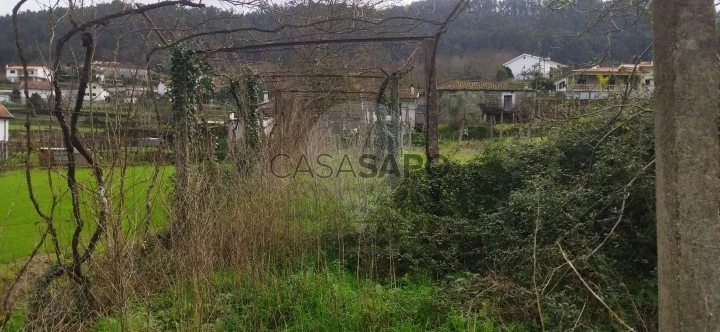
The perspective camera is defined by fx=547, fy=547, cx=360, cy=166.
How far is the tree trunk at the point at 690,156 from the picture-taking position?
1.33 m

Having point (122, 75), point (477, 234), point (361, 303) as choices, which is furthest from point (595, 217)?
point (122, 75)

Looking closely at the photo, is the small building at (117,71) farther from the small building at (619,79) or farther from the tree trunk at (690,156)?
the small building at (619,79)

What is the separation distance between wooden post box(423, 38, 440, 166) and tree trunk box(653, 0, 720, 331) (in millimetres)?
5286

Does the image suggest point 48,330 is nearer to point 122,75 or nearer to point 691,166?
point 122,75

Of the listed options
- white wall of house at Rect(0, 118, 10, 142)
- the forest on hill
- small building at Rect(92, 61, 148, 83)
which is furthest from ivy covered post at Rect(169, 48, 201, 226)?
white wall of house at Rect(0, 118, 10, 142)

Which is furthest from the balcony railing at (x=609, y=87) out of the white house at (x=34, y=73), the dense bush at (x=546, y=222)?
the white house at (x=34, y=73)

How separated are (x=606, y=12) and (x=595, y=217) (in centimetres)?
175

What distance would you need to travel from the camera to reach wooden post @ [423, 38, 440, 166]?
666 centimetres

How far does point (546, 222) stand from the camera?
4.75 metres

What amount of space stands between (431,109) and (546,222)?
262 cm

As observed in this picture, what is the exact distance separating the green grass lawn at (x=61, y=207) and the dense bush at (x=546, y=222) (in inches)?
71.0

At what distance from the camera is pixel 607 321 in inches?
148

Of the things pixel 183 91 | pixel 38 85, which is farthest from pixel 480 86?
pixel 38 85

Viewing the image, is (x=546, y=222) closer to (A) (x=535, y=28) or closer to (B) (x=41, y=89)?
(A) (x=535, y=28)
